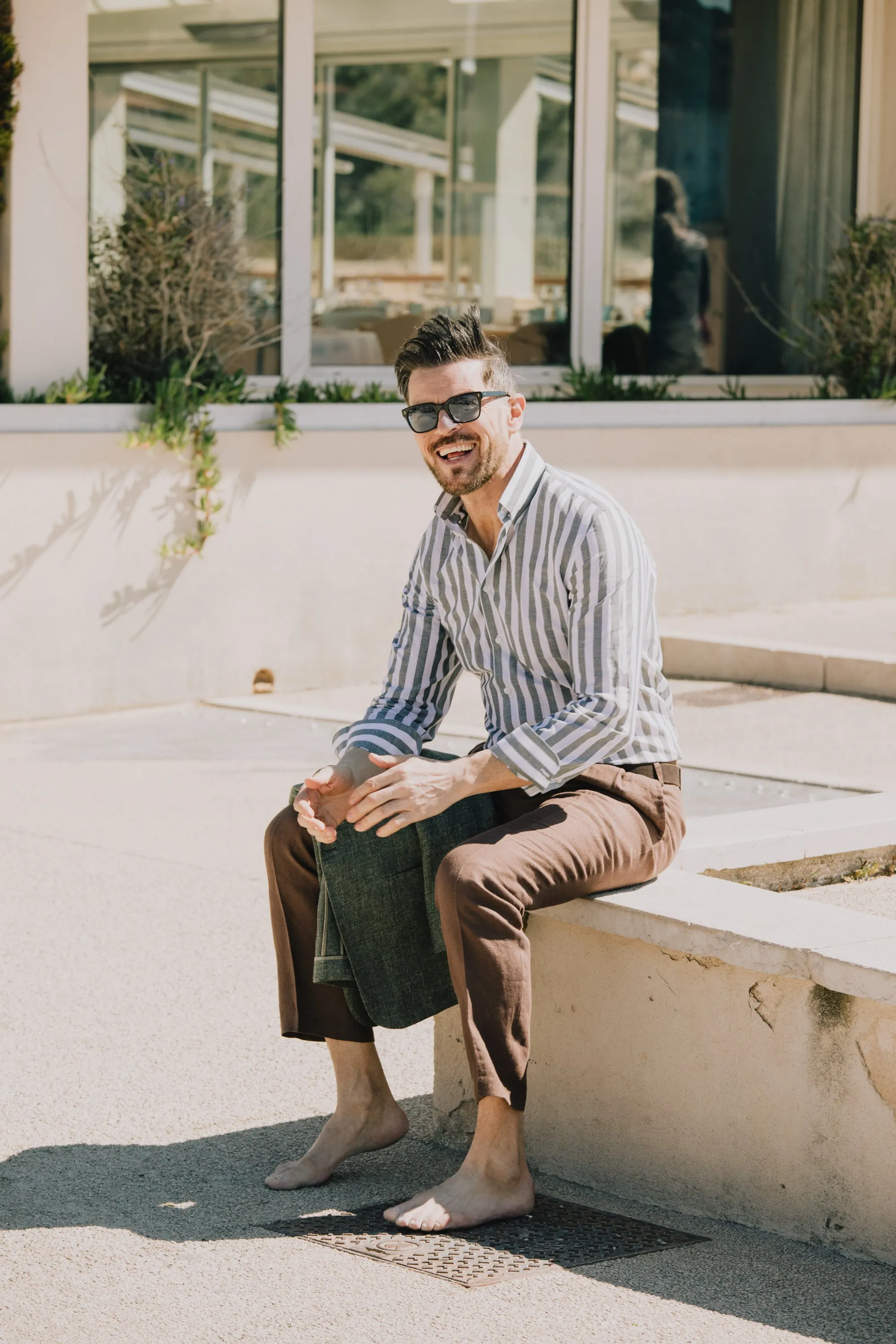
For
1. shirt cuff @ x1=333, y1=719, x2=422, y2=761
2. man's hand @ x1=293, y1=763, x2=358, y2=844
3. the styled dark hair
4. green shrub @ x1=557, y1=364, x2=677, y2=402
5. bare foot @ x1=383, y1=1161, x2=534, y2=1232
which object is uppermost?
green shrub @ x1=557, y1=364, x2=677, y2=402

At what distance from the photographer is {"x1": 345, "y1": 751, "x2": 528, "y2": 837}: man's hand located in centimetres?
325

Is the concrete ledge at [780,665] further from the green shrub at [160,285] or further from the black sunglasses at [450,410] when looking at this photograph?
the black sunglasses at [450,410]

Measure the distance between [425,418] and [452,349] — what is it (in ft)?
0.44

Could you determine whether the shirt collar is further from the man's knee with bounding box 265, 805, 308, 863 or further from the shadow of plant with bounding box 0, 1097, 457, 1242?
the shadow of plant with bounding box 0, 1097, 457, 1242

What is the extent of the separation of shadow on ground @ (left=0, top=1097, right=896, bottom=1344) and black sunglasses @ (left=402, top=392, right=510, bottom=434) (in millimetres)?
1362

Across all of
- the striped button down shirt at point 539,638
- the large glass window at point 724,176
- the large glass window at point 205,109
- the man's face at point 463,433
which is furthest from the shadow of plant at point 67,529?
the man's face at point 463,433

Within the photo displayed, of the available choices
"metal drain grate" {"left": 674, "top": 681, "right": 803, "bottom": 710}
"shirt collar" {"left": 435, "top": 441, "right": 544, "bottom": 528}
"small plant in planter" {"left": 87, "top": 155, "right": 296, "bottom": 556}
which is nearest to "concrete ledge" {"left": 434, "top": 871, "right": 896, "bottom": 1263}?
"shirt collar" {"left": 435, "top": 441, "right": 544, "bottom": 528}

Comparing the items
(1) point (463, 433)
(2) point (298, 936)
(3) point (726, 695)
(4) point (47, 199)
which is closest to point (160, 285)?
(4) point (47, 199)

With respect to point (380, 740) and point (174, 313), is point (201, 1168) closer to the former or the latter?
point (380, 740)

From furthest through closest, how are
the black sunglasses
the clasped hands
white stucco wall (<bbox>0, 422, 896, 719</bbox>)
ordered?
white stucco wall (<bbox>0, 422, 896, 719</bbox>), the black sunglasses, the clasped hands

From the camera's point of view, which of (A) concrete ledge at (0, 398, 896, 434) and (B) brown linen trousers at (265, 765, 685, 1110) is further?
(A) concrete ledge at (0, 398, 896, 434)

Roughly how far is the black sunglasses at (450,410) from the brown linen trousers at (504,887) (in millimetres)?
681

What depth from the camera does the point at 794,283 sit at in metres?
11.4

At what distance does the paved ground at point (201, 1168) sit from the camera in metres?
2.84
